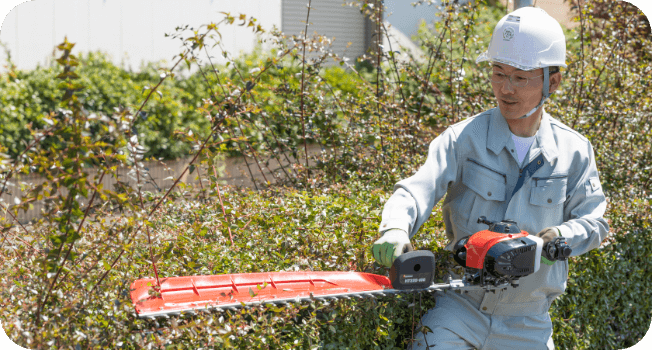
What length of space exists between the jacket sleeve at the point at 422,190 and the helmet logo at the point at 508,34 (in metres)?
0.46

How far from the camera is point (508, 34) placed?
8.21 feet

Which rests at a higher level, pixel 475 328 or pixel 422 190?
pixel 422 190

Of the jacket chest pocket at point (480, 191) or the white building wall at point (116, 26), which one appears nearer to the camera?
the jacket chest pocket at point (480, 191)

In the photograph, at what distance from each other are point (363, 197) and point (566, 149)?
4.27ft

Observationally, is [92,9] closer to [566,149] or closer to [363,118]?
[363,118]

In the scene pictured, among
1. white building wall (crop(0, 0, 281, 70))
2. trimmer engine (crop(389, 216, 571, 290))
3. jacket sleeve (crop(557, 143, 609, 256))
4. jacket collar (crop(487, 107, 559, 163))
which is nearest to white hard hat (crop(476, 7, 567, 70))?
jacket collar (crop(487, 107, 559, 163))

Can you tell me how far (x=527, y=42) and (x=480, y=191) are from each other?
68cm

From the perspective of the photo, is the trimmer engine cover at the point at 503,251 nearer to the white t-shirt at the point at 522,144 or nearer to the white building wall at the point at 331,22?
the white t-shirt at the point at 522,144

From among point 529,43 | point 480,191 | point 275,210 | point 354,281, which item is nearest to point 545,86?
point 529,43

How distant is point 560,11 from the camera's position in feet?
38.1

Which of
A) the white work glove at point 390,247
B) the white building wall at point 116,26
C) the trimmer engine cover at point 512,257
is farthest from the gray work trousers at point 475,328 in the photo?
the white building wall at point 116,26

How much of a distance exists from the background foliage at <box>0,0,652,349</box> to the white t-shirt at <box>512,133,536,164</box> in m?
0.59

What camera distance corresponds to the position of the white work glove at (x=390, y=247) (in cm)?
212

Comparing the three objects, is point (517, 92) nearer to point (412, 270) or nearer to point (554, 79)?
point (554, 79)
